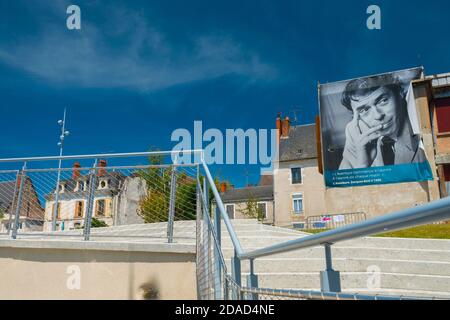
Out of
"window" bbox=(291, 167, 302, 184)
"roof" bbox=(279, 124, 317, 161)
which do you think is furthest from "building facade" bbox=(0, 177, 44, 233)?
"roof" bbox=(279, 124, 317, 161)

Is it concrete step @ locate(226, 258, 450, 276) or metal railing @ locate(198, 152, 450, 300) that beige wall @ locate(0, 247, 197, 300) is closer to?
concrete step @ locate(226, 258, 450, 276)

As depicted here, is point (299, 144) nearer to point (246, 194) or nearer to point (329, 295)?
point (246, 194)

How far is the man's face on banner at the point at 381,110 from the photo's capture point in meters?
21.2

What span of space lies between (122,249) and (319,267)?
2.64m

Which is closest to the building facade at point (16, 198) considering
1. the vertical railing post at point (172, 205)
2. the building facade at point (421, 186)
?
the vertical railing post at point (172, 205)

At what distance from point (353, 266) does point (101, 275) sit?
3.35m

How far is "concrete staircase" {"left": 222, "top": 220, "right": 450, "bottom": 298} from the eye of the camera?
4.37 m

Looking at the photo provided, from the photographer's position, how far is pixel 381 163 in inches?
850

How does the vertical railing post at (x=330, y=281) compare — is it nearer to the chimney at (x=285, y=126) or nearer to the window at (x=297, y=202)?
the window at (x=297, y=202)

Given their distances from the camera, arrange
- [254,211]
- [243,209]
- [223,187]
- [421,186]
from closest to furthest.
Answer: [421,186]
[254,211]
[243,209]
[223,187]

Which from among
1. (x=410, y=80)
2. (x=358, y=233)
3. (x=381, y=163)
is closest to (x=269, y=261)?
(x=358, y=233)

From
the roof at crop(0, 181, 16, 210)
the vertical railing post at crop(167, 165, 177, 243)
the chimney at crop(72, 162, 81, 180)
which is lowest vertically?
the vertical railing post at crop(167, 165, 177, 243)

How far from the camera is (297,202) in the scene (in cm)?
3472

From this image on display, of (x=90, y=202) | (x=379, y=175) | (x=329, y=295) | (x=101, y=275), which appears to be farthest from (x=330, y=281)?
(x=379, y=175)
